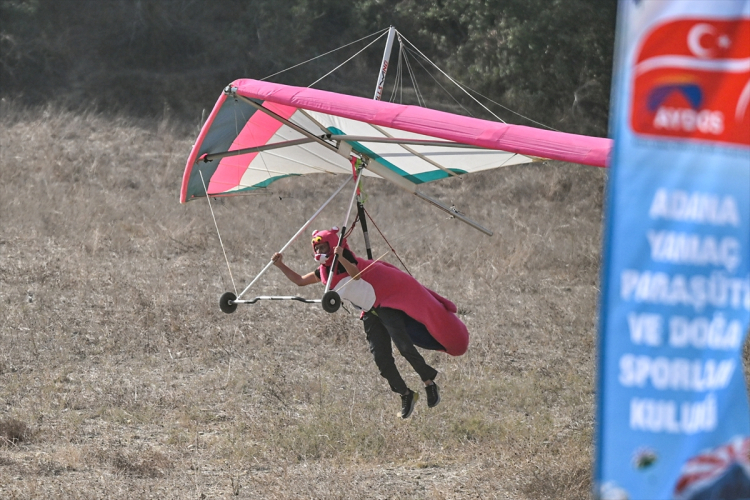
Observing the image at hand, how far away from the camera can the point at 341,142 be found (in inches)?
259

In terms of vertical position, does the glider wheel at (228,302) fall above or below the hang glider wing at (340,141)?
below

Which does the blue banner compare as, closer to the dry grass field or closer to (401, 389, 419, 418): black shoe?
the dry grass field

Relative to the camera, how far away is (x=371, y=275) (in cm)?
641

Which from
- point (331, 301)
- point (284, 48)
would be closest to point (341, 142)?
point (331, 301)

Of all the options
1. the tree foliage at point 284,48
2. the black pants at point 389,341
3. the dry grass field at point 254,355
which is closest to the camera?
the dry grass field at point 254,355

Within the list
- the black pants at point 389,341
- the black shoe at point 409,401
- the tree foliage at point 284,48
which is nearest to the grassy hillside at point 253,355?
the black shoe at point 409,401

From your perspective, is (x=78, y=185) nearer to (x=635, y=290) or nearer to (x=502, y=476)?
(x=502, y=476)

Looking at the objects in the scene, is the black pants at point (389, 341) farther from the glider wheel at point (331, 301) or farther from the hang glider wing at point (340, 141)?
the hang glider wing at point (340, 141)

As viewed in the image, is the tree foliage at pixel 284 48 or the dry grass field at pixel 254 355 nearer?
the dry grass field at pixel 254 355

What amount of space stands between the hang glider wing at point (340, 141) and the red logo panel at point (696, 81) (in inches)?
82.6

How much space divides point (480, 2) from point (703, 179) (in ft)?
62.5

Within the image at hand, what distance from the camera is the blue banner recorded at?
254cm

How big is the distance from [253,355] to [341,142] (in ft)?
10.1

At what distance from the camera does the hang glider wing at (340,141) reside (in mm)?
5059
